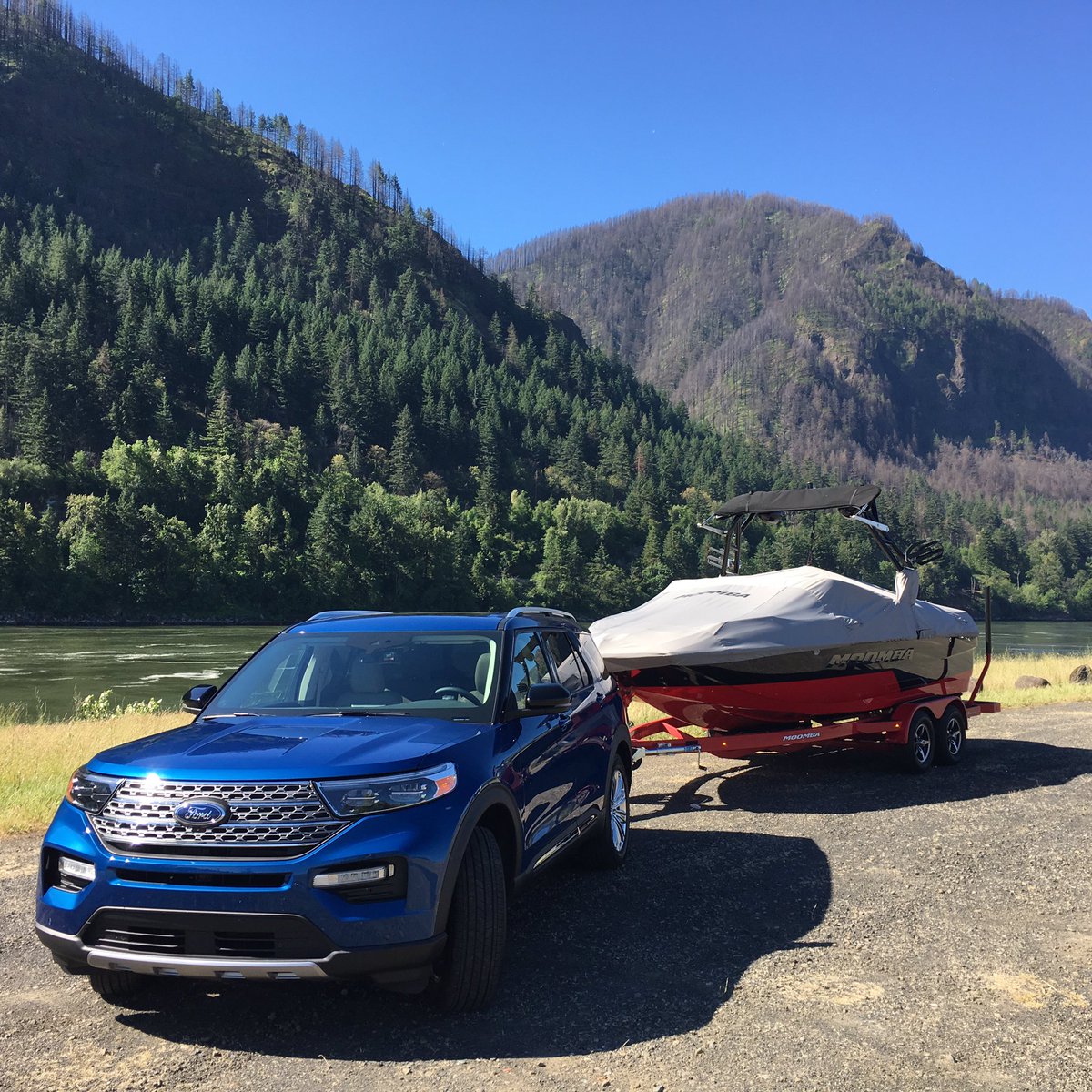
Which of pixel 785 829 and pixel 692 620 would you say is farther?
pixel 692 620

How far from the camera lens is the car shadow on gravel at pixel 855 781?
9578 millimetres

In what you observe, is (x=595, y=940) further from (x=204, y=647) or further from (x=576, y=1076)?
(x=204, y=647)

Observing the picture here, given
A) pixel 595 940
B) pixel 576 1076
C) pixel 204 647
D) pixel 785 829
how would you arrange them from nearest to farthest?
pixel 576 1076 → pixel 595 940 → pixel 785 829 → pixel 204 647

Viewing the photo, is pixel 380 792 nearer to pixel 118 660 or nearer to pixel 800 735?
pixel 800 735

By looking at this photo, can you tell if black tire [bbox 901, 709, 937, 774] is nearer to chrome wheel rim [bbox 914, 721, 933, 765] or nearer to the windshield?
chrome wheel rim [bbox 914, 721, 933, 765]

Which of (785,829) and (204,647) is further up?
(785,829)

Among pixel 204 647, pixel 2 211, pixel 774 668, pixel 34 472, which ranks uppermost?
pixel 2 211

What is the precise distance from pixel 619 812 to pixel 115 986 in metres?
3.69

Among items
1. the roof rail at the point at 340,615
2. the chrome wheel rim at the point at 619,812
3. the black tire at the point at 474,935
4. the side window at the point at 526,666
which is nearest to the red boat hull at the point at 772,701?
the chrome wheel rim at the point at 619,812

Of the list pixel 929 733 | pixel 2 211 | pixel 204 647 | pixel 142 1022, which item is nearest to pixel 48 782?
pixel 142 1022

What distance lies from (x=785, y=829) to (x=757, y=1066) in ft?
15.1

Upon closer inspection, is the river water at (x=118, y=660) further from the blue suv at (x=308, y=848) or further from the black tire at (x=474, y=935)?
the black tire at (x=474, y=935)

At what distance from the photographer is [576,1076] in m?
3.91

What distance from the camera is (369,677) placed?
5609mm
